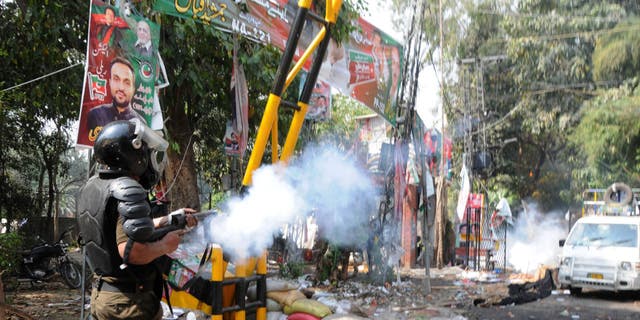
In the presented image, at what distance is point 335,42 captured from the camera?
8.33 m

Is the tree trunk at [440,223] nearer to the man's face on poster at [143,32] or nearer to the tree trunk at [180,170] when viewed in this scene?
the tree trunk at [180,170]

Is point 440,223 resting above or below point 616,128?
below

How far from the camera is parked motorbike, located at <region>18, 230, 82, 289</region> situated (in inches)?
399

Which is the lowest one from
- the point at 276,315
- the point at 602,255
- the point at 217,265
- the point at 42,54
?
the point at 276,315

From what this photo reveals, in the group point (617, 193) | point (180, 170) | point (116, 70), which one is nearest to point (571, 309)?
point (617, 193)

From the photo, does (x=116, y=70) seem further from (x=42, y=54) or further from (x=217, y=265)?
(x=42, y=54)

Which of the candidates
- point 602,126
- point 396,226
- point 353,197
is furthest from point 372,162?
point 602,126

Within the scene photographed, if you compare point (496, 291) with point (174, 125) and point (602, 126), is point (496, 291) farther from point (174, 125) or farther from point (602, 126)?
point (174, 125)

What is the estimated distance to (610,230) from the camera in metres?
11.5

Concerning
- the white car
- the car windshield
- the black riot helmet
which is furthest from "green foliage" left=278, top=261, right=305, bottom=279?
the black riot helmet

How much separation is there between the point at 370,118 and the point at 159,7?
53.0ft

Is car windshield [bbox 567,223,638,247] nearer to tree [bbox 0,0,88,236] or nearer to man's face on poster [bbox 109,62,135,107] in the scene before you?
man's face on poster [bbox 109,62,135,107]

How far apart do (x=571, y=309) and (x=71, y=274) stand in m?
9.01


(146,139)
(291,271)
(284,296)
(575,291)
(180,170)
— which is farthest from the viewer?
(291,271)
